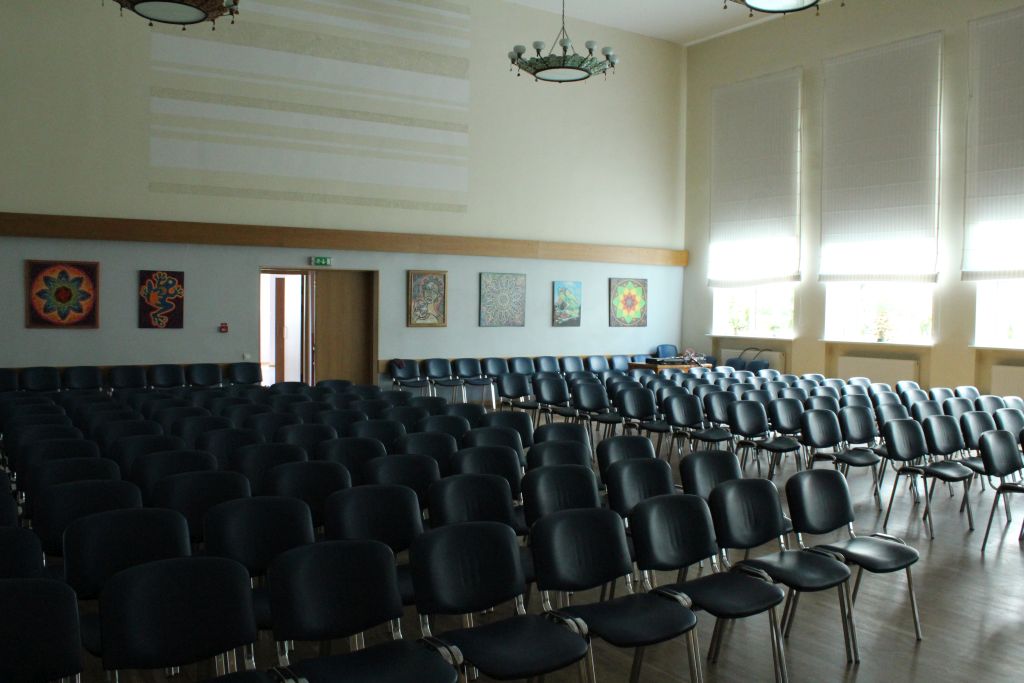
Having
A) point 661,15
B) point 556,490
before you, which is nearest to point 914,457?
point 556,490

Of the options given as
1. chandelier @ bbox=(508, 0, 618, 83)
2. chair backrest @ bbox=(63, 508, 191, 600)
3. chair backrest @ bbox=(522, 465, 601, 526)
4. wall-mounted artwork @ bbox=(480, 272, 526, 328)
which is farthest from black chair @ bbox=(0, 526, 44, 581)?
wall-mounted artwork @ bbox=(480, 272, 526, 328)

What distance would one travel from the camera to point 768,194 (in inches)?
678

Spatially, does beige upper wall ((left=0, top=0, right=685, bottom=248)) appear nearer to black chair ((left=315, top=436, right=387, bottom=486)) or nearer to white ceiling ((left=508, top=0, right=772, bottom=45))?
white ceiling ((left=508, top=0, right=772, bottom=45))

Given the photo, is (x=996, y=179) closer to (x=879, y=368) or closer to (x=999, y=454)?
(x=879, y=368)

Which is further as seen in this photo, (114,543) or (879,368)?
(879,368)

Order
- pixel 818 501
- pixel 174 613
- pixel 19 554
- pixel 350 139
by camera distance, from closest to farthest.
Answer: pixel 174 613
pixel 19 554
pixel 818 501
pixel 350 139

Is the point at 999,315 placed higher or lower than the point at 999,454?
higher

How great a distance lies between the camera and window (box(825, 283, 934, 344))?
593 inches

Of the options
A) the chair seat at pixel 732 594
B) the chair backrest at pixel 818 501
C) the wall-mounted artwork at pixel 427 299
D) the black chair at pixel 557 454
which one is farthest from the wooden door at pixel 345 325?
the chair seat at pixel 732 594

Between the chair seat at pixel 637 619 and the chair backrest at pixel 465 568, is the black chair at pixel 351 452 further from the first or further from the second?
the chair seat at pixel 637 619

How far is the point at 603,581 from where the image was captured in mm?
4242

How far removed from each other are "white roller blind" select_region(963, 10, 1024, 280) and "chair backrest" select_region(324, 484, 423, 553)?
12.2 metres

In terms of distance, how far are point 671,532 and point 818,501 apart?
4.02 ft

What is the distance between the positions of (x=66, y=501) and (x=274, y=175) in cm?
1049
